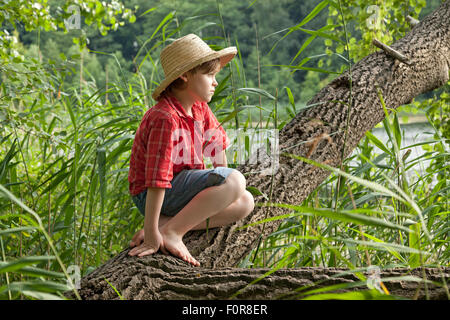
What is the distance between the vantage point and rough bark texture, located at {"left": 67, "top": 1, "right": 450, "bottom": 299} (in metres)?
1.24

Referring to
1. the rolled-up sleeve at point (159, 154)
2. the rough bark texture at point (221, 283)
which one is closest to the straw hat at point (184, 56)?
the rolled-up sleeve at point (159, 154)

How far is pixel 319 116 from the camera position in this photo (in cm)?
199

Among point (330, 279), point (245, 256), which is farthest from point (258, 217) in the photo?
point (330, 279)

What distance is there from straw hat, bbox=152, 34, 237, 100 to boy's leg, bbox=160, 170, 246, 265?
0.37m

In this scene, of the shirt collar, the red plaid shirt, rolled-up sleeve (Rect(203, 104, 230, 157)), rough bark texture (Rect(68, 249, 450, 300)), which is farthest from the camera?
rolled-up sleeve (Rect(203, 104, 230, 157))

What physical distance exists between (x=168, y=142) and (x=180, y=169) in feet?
0.48

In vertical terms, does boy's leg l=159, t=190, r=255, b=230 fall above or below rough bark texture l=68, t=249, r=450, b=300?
above

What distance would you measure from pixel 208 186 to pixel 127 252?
33 cm

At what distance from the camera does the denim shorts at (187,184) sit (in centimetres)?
164

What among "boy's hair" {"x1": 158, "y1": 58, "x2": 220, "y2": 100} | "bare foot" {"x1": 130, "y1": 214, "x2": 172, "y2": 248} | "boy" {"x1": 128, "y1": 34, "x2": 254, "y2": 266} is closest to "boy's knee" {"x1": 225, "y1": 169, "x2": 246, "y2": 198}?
"boy" {"x1": 128, "y1": 34, "x2": 254, "y2": 266}

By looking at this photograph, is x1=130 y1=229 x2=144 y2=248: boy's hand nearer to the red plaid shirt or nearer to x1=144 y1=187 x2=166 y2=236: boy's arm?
x1=144 y1=187 x2=166 y2=236: boy's arm

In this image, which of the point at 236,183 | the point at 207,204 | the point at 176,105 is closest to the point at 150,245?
the point at 207,204
